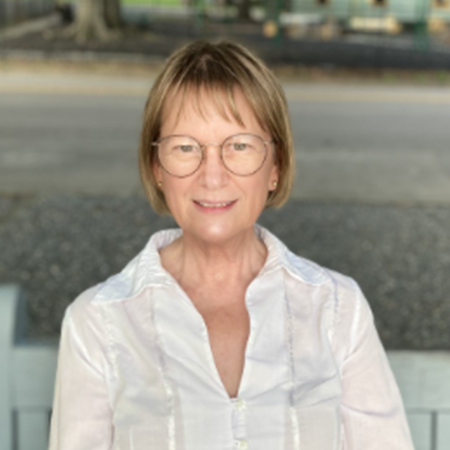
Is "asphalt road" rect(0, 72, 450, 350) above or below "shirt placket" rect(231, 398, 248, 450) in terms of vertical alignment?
below

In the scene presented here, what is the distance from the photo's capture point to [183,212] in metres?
1.96

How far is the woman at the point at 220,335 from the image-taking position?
1852 millimetres

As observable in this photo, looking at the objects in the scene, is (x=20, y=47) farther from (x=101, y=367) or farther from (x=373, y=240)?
(x=101, y=367)

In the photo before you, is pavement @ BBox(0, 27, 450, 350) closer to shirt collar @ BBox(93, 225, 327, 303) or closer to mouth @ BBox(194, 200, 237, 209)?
shirt collar @ BBox(93, 225, 327, 303)

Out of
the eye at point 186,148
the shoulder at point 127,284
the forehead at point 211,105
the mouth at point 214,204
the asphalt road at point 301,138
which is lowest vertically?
the asphalt road at point 301,138

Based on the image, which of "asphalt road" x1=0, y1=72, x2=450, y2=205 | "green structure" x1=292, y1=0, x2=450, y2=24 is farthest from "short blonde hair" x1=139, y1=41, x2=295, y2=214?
"green structure" x1=292, y1=0, x2=450, y2=24

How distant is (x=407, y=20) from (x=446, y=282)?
17.8 m

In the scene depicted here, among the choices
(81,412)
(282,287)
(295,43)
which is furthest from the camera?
(295,43)

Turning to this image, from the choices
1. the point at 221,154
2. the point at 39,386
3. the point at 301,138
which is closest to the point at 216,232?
the point at 221,154

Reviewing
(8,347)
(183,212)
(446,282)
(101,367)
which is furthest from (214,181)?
(446,282)

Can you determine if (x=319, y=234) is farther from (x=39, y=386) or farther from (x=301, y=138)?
(x=39, y=386)

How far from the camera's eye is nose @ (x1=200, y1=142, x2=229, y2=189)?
191cm

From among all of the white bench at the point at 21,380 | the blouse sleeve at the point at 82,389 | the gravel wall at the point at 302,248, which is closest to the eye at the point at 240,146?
the blouse sleeve at the point at 82,389

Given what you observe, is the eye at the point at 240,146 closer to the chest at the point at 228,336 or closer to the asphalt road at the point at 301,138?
the chest at the point at 228,336
